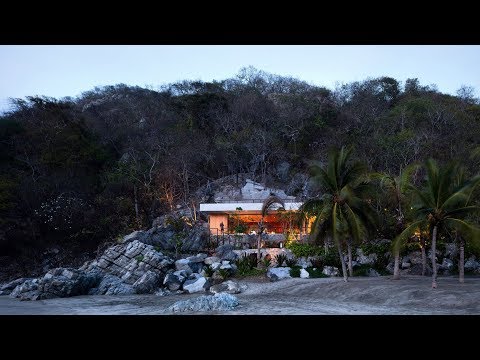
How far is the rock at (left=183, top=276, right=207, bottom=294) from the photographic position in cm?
1714

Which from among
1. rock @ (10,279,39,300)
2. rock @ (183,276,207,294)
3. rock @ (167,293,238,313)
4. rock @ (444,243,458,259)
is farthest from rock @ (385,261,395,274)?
rock @ (10,279,39,300)

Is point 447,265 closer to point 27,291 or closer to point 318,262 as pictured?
point 318,262

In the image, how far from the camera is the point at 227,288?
53.4ft

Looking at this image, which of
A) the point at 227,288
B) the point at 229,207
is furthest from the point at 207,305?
the point at 229,207

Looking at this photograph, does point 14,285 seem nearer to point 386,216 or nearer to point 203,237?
point 203,237

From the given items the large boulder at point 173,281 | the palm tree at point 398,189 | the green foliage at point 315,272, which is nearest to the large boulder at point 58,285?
the large boulder at point 173,281

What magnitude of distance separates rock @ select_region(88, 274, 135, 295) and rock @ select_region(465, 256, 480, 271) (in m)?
13.9

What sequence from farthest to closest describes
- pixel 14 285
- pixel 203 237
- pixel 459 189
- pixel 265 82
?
1. pixel 265 82
2. pixel 203 237
3. pixel 14 285
4. pixel 459 189

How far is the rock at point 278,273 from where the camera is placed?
57.6ft

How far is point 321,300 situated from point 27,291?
11.7 metres

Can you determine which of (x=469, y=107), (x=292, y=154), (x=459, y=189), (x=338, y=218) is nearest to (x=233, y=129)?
(x=292, y=154)

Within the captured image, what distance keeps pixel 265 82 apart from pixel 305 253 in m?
27.2

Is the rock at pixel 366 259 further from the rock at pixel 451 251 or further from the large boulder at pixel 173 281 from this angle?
the large boulder at pixel 173 281
